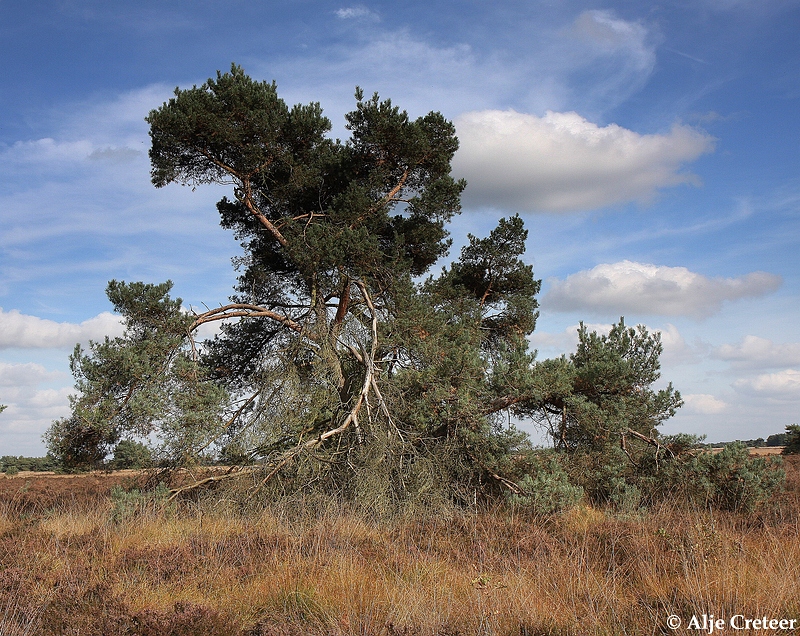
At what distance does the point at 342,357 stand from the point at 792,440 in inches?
885

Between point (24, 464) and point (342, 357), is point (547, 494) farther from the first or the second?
point (24, 464)

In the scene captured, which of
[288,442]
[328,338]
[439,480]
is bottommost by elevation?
[439,480]

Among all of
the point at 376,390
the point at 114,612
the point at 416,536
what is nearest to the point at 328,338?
the point at 376,390

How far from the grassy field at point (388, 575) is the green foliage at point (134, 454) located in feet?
3.59

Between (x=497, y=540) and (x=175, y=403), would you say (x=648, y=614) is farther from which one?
(x=175, y=403)

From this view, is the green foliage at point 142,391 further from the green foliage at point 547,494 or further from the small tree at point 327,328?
the green foliage at point 547,494

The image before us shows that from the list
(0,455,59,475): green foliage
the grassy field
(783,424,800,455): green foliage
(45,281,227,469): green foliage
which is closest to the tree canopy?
(45,281,227,469): green foliage

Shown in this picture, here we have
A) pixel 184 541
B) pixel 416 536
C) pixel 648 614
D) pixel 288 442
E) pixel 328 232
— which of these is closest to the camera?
pixel 648 614

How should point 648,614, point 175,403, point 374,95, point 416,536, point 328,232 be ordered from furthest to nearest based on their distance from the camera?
point 374,95, point 328,232, point 175,403, point 416,536, point 648,614

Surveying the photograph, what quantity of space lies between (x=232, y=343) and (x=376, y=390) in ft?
15.8

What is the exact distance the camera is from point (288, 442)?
34.6 ft

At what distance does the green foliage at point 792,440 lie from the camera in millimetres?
23594

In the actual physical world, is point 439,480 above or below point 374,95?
below

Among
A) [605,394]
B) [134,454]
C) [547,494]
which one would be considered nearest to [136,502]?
[134,454]
